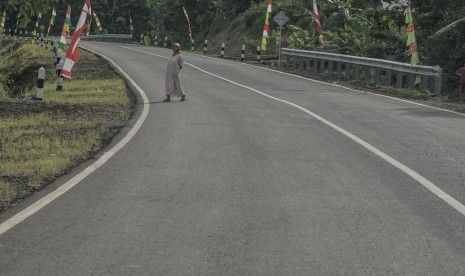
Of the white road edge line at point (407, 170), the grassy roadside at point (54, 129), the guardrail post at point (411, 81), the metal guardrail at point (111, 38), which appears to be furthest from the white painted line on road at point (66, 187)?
the metal guardrail at point (111, 38)

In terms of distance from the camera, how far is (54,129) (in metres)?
13.2

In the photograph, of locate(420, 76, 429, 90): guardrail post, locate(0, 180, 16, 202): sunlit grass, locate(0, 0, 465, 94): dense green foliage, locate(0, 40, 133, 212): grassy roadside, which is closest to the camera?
locate(0, 180, 16, 202): sunlit grass

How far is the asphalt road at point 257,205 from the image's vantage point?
5.51 m

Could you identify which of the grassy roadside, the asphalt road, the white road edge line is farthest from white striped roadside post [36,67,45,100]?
the white road edge line

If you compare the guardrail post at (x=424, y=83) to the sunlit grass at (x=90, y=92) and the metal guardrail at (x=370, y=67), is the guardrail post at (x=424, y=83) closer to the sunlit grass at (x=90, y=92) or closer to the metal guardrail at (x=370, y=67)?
the metal guardrail at (x=370, y=67)

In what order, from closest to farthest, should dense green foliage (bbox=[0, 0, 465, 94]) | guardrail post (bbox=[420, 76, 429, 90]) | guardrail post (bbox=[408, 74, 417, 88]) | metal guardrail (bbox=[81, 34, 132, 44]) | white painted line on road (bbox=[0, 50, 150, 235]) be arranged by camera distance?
1. white painted line on road (bbox=[0, 50, 150, 235])
2. guardrail post (bbox=[420, 76, 429, 90])
3. guardrail post (bbox=[408, 74, 417, 88])
4. dense green foliage (bbox=[0, 0, 465, 94])
5. metal guardrail (bbox=[81, 34, 132, 44])

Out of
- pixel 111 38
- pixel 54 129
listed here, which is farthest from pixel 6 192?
pixel 111 38

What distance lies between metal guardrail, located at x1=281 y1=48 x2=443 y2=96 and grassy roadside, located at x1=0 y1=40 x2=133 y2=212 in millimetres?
8279

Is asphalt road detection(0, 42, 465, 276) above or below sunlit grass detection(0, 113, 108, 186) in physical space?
above

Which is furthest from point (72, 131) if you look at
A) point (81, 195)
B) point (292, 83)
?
point (292, 83)

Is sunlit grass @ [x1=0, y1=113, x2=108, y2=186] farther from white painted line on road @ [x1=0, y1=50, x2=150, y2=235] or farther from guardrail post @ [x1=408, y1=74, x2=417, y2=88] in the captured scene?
guardrail post @ [x1=408, y1=74, x2=417, y2=88]

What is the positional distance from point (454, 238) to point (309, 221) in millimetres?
1274

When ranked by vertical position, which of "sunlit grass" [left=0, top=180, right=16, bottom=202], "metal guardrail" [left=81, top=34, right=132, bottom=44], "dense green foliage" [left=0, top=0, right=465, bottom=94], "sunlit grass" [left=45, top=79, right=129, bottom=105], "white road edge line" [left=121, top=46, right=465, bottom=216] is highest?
"dense green foliage" [left=0, top=0, right=465, bottom=94]

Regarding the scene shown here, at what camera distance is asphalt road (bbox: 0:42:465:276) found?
5.51 metres
